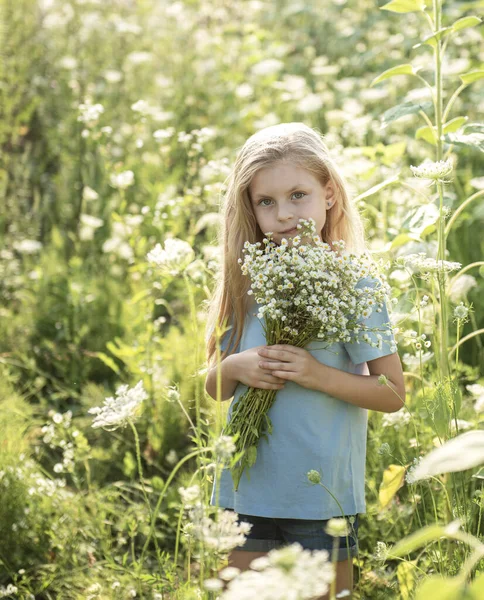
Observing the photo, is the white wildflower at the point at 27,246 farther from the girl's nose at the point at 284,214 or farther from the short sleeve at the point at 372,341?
the short sleeve at the point at 372,341

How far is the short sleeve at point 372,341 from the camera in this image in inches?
73.3

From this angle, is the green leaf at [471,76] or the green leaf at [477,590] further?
the green leaf at [471,76]

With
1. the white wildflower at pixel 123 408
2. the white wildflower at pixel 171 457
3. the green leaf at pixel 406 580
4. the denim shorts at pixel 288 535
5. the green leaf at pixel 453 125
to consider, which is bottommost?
the green leaf at pixel 406 580

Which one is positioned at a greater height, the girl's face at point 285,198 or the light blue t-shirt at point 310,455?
the girl's face at point 285,198

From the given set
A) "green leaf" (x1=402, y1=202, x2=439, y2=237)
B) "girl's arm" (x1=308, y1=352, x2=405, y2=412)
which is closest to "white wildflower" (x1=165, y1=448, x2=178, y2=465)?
"girl's arm" (x1=308, y1=352, x2=405, y2=412)

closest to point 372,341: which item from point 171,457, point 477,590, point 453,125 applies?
point 453,125

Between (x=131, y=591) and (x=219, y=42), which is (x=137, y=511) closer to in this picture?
(x=131, y=591)

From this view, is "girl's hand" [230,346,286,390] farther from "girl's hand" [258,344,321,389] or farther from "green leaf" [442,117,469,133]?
"green leaf" [442,117,469,133]

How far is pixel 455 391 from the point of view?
1856 millimetres

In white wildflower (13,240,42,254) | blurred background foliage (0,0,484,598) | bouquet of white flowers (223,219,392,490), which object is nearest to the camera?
bouquet of white flowers (223,219,392,490)

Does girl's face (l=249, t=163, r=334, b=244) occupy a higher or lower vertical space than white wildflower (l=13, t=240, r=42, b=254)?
lower

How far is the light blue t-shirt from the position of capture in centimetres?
186

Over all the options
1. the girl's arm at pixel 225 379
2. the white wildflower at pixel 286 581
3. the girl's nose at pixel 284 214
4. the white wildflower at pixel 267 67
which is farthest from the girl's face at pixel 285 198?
the white wildflower at pixel 267 67

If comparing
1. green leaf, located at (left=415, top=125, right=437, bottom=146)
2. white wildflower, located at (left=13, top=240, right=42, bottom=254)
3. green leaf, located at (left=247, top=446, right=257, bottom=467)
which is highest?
green leaf, located at (left=415, top=125, right=437, bottom=146)
